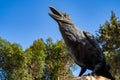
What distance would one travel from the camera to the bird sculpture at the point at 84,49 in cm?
814

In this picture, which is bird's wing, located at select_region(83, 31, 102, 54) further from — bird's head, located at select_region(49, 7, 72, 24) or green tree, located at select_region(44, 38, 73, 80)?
green tree, located at select_region(44, 38, 73, 80)

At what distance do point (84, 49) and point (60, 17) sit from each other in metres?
1.04

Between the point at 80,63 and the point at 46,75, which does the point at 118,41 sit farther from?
the point at 80,63

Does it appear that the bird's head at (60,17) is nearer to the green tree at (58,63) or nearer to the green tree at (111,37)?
the green tree at (111,37)

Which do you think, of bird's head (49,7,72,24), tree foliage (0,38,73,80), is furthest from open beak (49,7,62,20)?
tree foliage (0,38,73,80)

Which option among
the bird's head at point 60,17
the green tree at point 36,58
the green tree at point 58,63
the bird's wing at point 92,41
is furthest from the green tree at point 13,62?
the bird's wing at point 92,41

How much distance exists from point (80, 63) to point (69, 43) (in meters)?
0.56

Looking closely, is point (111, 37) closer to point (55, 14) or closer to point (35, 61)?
point (35, 61)

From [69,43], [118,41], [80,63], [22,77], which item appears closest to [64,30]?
[69,43]

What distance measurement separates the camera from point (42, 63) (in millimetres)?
34875

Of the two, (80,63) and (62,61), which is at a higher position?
(62,61)

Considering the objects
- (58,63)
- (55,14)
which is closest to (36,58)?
(58,63)

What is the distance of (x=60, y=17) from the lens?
8500 mm

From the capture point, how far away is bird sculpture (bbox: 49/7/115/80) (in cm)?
814
